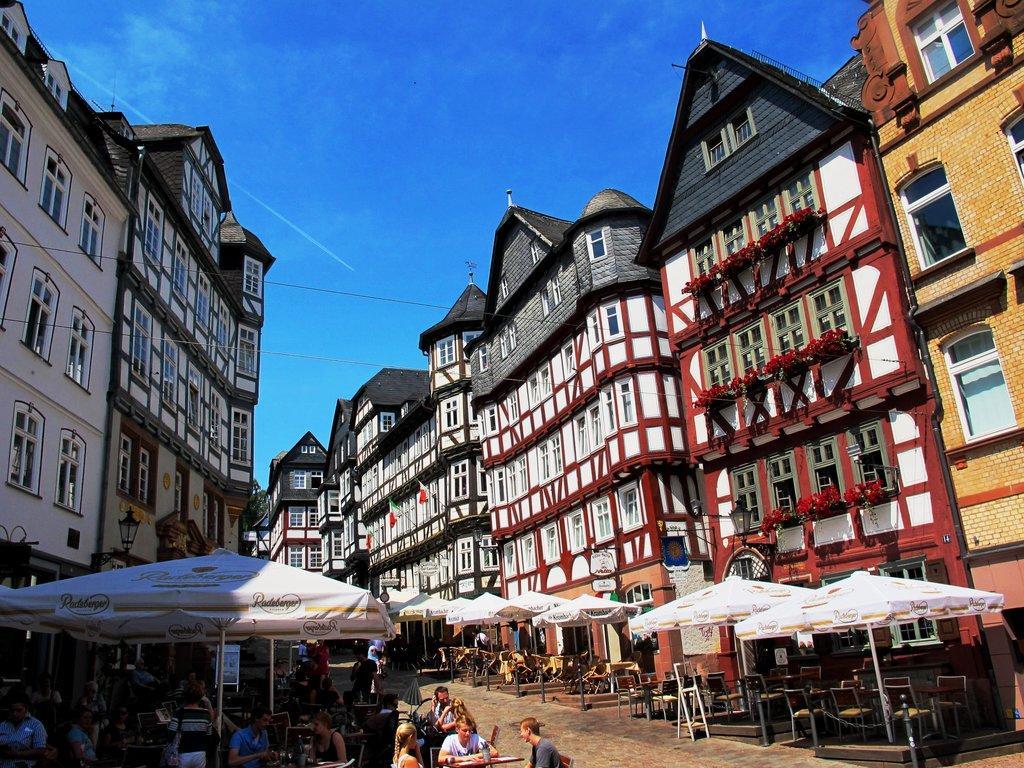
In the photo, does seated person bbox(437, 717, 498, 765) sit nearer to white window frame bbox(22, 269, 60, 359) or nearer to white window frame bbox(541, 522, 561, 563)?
white window frame bbox(22, 269, 60, 359)

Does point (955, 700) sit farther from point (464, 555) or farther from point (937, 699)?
point (464, 555)

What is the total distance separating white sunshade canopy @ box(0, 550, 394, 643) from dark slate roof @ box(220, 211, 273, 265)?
27.9m

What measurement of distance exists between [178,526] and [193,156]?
44.5 ft

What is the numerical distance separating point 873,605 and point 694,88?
57.1ft

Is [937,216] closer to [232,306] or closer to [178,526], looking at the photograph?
[178,526]

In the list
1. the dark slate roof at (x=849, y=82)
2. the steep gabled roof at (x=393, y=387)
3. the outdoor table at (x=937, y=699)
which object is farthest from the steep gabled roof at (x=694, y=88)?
the steep gabled roof at (x=393, y=387)

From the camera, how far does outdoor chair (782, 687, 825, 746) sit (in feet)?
48.3

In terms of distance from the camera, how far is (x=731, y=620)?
16781 mm

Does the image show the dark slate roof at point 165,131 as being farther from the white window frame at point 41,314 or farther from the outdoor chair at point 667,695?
the outdoor chair at point 667,695

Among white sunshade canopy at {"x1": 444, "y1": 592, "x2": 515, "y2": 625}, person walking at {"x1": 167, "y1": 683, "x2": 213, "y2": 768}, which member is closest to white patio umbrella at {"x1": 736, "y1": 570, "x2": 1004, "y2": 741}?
person walking at {"x1": 167, "y1": 683, "x2": 213, "y2": 768}

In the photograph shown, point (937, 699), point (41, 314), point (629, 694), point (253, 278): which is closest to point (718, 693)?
point (629, 694)

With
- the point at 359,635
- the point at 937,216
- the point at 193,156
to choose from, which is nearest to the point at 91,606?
the point at 359,635

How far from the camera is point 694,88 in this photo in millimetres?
25859

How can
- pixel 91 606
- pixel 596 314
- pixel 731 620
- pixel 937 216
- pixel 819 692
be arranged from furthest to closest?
pixel 596 314, pixel 937 216, pixel 731 620, pixel 819 692, pixel 91 606
